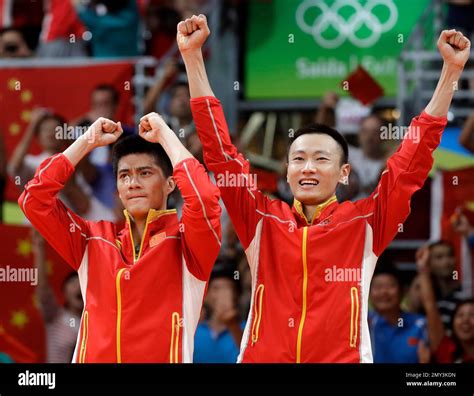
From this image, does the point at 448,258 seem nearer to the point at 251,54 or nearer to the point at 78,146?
the point at 251,54

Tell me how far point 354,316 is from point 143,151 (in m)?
1.00

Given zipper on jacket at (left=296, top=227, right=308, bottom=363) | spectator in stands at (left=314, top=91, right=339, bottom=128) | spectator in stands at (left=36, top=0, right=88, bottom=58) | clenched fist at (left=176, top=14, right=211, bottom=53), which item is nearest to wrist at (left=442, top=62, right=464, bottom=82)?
zipper on jacket at (left=296, top=227, right=308, bottom=363)

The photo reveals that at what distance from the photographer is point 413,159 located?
14.6 ft

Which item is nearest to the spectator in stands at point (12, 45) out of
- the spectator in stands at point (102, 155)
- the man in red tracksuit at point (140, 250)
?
the spectator in stands at point (102, 155)

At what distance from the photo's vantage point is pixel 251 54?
7406mm

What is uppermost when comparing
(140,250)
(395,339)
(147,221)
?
(147,221)

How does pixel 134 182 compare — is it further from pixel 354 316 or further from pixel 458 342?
pixel 458 342

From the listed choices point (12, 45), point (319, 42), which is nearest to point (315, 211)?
point (319, 42)

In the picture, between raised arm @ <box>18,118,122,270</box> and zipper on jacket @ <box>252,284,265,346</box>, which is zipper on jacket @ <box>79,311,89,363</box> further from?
zipper on jacket @ <box>252,284,265,346</box>

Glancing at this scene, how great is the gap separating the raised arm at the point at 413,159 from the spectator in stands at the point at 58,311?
7.94 ft

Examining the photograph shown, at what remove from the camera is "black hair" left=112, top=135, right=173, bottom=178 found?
4603mm

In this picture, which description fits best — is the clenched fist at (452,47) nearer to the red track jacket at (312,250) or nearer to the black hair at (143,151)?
the red track jacket at (312,250)

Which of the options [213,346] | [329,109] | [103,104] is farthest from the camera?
[103,104]

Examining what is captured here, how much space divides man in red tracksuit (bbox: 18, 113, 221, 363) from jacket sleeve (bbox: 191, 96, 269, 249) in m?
0.13
